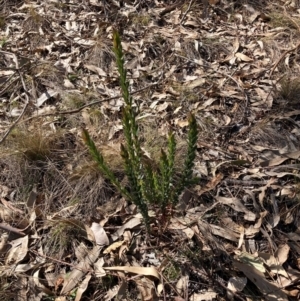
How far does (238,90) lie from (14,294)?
6.65 feet

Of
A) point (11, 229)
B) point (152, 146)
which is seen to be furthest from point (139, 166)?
point (11, 229)

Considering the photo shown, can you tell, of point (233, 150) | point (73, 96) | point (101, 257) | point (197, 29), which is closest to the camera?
point (101, 257)

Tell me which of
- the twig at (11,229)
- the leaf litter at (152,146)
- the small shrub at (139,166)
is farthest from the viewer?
the twig at (11,229)

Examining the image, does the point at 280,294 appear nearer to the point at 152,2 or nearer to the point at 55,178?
the point at 55,178

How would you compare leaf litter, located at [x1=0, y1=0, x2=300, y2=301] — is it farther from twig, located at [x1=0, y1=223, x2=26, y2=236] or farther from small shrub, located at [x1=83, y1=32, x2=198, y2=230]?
small shrub, located at [x1=83, y1=32, x2=198, y2=230]

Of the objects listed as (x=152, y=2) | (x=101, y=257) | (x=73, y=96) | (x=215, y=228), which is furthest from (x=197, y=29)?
(x=101, y=257)

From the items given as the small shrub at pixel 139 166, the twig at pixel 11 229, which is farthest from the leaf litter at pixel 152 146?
the small shrub at pixel 139 166

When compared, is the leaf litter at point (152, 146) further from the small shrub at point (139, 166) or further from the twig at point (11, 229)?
the small shrub at point (139, 166)

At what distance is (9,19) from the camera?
3.82 metres

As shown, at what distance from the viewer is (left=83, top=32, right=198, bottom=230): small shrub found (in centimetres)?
178

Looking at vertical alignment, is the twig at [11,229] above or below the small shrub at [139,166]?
below

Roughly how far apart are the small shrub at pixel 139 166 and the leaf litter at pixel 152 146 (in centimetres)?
27

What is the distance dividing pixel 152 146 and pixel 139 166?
80 centimetres

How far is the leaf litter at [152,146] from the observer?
2.28 meters
